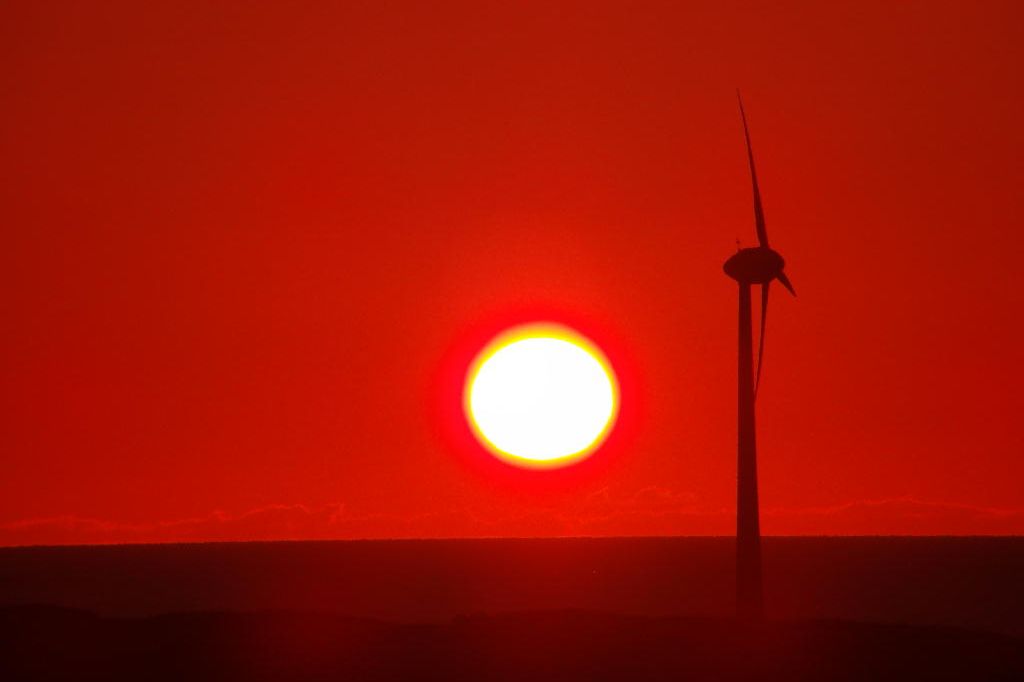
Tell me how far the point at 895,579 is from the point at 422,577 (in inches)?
2594

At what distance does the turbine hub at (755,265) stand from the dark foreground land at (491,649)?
14772 mm

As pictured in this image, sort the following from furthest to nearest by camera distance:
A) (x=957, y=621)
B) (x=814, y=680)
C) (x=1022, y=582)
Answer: (x=1022, y=582), (x=957, y=621), (x=814, y=680)

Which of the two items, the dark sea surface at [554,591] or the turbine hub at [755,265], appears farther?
the dark sea surface at [554,591]

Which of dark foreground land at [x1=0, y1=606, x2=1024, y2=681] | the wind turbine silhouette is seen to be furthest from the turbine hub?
dark foreground land at [x1=0, y1=606, x2=1024, y2=681]

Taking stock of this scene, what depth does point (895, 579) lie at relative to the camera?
158 meters

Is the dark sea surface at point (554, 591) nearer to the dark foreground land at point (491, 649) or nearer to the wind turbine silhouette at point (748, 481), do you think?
the dark foreground land at point (491, 649)

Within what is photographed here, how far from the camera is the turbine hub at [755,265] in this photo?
4944cm

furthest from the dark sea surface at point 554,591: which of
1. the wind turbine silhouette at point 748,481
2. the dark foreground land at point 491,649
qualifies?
the wind turbine silhouette at point 748,481

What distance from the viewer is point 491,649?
162ft

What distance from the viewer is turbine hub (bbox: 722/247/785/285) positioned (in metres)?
49.4

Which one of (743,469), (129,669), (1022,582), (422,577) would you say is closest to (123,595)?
(422,577)

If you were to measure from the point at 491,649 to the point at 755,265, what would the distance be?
19972 mm

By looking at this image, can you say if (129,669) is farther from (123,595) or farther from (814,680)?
(123,595)

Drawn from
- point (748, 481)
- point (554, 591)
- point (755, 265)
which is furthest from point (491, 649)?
point (554, 591)
